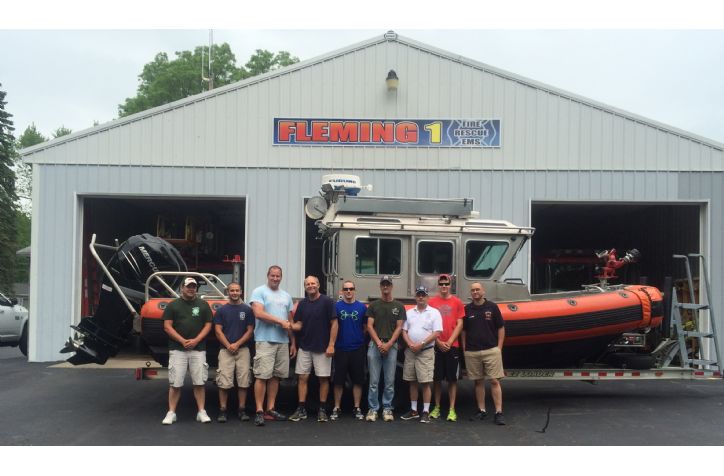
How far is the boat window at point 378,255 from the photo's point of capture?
884 centimetres

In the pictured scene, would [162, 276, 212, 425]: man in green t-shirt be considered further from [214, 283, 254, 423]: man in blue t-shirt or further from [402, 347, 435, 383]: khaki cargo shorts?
[402, 347, 435, 383]: khaki cargo shorts

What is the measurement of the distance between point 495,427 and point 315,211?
398 cm

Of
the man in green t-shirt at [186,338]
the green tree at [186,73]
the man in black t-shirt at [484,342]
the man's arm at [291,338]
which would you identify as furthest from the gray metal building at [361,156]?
the green tree at [186,73]

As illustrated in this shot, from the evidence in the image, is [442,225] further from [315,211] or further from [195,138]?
[195,138]

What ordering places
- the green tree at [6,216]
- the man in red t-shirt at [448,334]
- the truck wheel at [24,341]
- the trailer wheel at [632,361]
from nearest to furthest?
the man in red t-shirt at [448,334], the trailer wheel at [632,361], the truck wheel at [24,341], the green tree at [6,216]

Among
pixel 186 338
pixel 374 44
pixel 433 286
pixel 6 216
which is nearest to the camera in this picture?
pixel 186 338

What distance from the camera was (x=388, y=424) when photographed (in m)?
7.75

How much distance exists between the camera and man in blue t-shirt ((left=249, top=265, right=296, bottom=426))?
7738 millimetres

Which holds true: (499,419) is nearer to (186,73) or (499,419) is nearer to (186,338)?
(186,338)

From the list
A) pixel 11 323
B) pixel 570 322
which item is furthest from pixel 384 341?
pixel 11 323

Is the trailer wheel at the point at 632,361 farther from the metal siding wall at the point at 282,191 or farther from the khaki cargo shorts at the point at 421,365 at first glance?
the metal siding wall at the point at 282,191

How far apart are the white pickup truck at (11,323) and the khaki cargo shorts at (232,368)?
32.2 ft

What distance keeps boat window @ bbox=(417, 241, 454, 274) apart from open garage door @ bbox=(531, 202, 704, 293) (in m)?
7.76

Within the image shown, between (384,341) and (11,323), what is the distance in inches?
478
